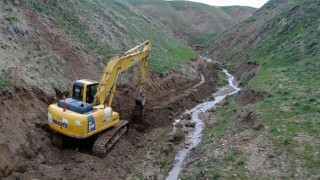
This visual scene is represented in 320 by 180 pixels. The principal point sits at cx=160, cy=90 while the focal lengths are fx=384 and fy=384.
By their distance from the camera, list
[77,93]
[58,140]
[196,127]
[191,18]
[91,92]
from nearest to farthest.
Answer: [58,140]
[77,93]
[91,92]
[196,127]
[191,18]

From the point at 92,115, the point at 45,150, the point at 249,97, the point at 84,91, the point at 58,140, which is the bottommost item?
the point at 45,150

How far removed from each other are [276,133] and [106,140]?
25.5 ft

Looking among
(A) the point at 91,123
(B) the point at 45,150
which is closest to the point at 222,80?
(A) the point at 91,123

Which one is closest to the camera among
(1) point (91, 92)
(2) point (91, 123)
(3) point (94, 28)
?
(2) point (91, 123)

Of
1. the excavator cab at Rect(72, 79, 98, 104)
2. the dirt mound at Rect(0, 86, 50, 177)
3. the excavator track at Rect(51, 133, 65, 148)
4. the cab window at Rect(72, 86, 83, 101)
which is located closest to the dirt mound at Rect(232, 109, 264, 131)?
the excavator cab at Rect(72, 79, 98, 104)

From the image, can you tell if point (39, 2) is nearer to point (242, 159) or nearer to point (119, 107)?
point (119, 107)

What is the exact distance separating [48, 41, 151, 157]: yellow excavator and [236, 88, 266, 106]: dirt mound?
34.0ft

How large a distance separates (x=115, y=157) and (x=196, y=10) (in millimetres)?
108892

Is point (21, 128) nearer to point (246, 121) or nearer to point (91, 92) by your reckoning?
point (91, 92)

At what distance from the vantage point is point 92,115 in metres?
16.3

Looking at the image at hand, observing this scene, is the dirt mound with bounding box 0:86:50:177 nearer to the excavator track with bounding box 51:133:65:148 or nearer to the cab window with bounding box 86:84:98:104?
the excavator track with bounding box 51:133:65:148

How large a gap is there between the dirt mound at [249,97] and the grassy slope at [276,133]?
1.86 feet

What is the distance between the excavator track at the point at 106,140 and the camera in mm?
16672

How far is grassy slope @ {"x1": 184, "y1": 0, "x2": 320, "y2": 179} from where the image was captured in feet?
48.7
